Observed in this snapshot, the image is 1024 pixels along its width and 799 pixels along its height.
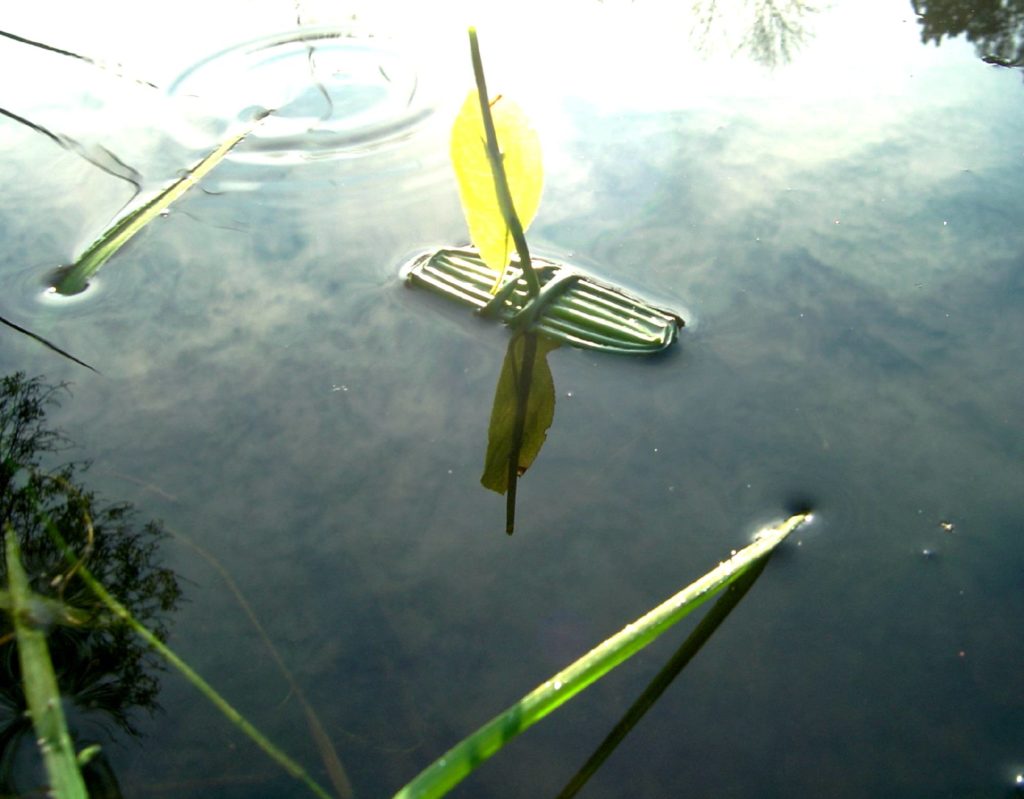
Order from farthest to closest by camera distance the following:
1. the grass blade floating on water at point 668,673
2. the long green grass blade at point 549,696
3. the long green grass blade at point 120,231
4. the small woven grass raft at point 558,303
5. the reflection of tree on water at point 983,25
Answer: the reflection of tree on water at point 983,25 → the long green grass blade at point 120,231 → the small woven grass raft at point 558,303 → the grass blade floating on water at point 668,673 → the long green grass blade at point 549,696

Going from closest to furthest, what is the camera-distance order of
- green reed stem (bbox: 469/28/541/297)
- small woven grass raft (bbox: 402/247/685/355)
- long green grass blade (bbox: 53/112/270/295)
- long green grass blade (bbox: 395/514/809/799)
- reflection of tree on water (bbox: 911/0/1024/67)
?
1. long green grass blade (bbox: 395/514/809/799)
2. green reed stem (bbox: 469/28/541/297)
3. small woven grass raft (bbox: 402/247/685/355)
4. long green grass blade (bbox: 53/112/270/295)
5. reflection of tree on water (bbox: 911/0/1024/67)

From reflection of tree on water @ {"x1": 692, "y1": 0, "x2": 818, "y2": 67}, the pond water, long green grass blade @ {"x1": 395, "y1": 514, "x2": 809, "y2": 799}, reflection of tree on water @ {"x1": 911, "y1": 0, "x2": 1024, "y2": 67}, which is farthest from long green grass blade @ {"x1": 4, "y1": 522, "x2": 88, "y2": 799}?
reflection of tree on water @ {"x1": 911, "y1": 0, "x2": 1024, "y2": 67}

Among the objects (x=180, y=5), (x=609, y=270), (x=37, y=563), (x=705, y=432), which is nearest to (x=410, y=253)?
(x=609, y=270)

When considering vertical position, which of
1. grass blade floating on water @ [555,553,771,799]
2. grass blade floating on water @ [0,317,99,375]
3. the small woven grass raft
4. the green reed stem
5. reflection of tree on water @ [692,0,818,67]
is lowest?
grass blade floating on water @ [555,553,771,799]

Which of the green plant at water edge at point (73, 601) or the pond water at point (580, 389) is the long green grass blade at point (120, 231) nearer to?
the pond water at point (580, 389)

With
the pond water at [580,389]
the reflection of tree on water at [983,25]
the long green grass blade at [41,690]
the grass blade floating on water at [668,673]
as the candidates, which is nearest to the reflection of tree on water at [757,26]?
the pond water at [580,389]

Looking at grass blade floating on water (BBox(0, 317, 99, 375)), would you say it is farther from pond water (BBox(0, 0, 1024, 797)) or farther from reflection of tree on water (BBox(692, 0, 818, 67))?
reflection of tree on water (BBox(692, 0, 818, 67))
